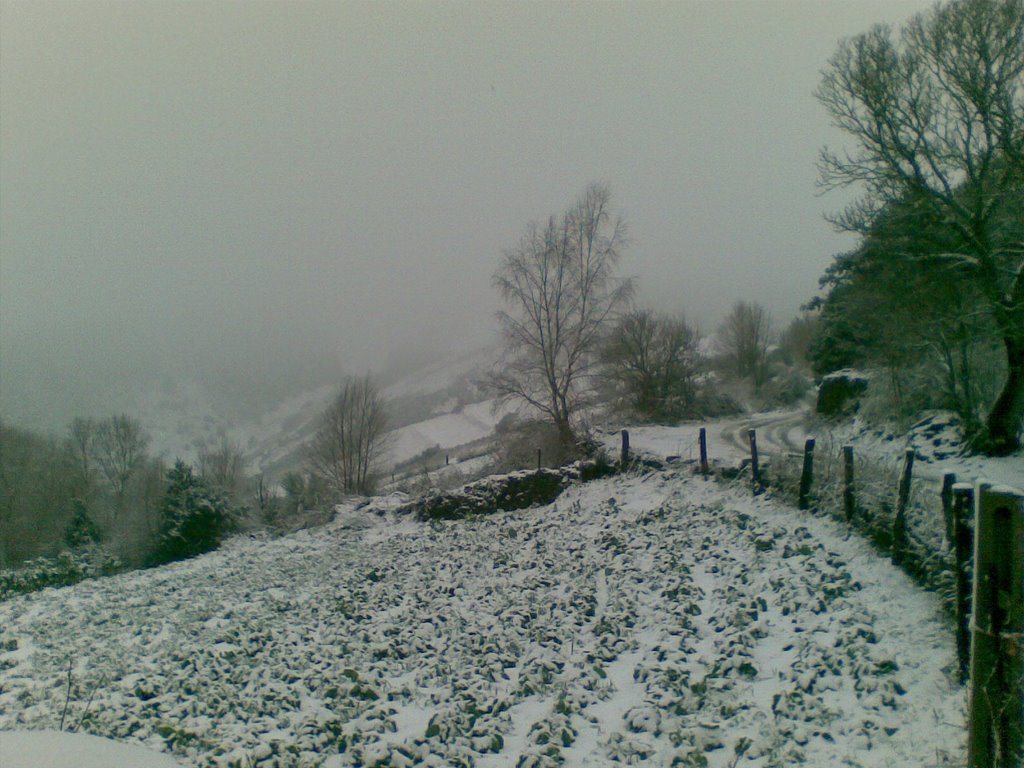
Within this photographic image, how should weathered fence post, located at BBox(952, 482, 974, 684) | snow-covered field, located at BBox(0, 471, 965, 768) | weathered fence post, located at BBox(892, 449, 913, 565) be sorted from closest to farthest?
weathered fence post, located at BBox(952, 482, 974, 684)
snow-covered field, located at BBox(0, 471, 965, 768)
weathered fence post, located at BBox(892, 449, 913, 565)

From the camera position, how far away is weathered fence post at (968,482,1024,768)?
11.6 ft

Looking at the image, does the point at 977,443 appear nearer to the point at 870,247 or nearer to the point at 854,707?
the point at 870,247

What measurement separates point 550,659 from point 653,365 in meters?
32.0

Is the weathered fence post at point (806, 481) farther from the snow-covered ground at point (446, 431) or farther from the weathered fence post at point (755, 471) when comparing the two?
the snow-covered ground at point (446, 431)

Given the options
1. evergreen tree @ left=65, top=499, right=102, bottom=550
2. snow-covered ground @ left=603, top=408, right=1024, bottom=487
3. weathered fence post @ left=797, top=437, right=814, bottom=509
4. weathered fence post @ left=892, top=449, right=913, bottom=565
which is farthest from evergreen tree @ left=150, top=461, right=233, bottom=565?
weathered fence post @ left=892, top=449, right=913, bottom=565

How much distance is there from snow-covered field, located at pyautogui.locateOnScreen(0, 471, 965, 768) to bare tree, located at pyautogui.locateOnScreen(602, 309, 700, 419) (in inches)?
876

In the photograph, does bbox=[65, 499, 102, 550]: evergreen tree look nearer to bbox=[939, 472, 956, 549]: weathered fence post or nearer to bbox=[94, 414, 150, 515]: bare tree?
bbox=[94, 414, 150, 515]: bare tree

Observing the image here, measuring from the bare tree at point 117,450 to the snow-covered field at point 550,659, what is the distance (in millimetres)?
45098

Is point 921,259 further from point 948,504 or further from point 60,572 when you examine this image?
point 60,572

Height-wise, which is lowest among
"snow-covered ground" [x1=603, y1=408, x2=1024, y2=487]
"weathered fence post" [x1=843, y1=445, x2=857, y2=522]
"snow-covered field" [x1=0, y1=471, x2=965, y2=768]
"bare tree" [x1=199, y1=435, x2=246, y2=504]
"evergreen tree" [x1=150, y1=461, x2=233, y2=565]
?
"bare tree" [x1=199, y1=435, x2=246, y2=504]

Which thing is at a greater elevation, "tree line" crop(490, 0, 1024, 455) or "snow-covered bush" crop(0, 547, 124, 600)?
"tree line" crop(490, 0, 1024, 455)

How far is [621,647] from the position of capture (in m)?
8.46

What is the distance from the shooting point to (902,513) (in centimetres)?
860

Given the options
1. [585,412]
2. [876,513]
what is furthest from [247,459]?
[876,513]
